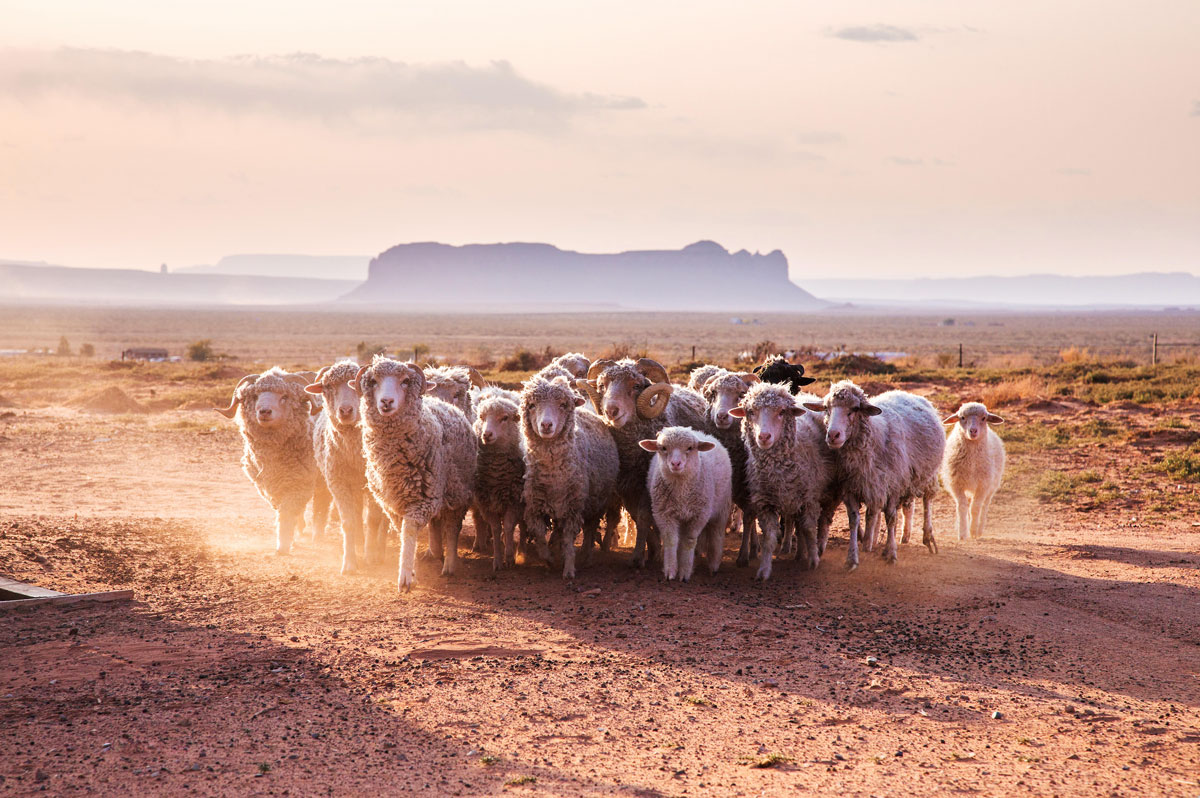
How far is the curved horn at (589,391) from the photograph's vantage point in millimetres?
12478

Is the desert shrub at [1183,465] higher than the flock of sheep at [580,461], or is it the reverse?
the flock of sheep at [580,461]

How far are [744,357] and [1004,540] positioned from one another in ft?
82.6

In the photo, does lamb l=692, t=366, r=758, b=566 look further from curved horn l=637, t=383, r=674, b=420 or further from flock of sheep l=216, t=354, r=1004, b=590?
curved horn l=637, t=383, r=674, b=420

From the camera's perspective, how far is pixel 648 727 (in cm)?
642

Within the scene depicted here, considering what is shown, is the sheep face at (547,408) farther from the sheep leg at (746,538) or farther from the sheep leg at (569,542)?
the sheep leg at (746,538)

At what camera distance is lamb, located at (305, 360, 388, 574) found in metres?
9.96

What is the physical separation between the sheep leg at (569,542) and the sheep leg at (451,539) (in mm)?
1112

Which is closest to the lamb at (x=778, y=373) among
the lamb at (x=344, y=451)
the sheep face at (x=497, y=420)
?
the sheep face at (x=497, y=420)

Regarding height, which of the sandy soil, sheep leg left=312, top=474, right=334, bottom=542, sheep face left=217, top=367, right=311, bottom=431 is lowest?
the sandy soil

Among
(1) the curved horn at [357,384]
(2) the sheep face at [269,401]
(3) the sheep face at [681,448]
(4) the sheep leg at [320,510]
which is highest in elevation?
(1) the curved horn at [357,384]

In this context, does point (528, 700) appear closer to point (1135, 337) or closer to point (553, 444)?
point (553, 444)

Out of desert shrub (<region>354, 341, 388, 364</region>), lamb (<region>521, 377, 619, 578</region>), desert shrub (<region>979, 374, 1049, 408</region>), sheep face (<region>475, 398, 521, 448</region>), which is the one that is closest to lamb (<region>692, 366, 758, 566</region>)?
lamb (<region>521, 377, 619, 578</region>)

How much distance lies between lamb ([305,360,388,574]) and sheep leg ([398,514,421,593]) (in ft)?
3.19

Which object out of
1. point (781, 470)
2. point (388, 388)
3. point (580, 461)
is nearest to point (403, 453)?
point (388, 388)
